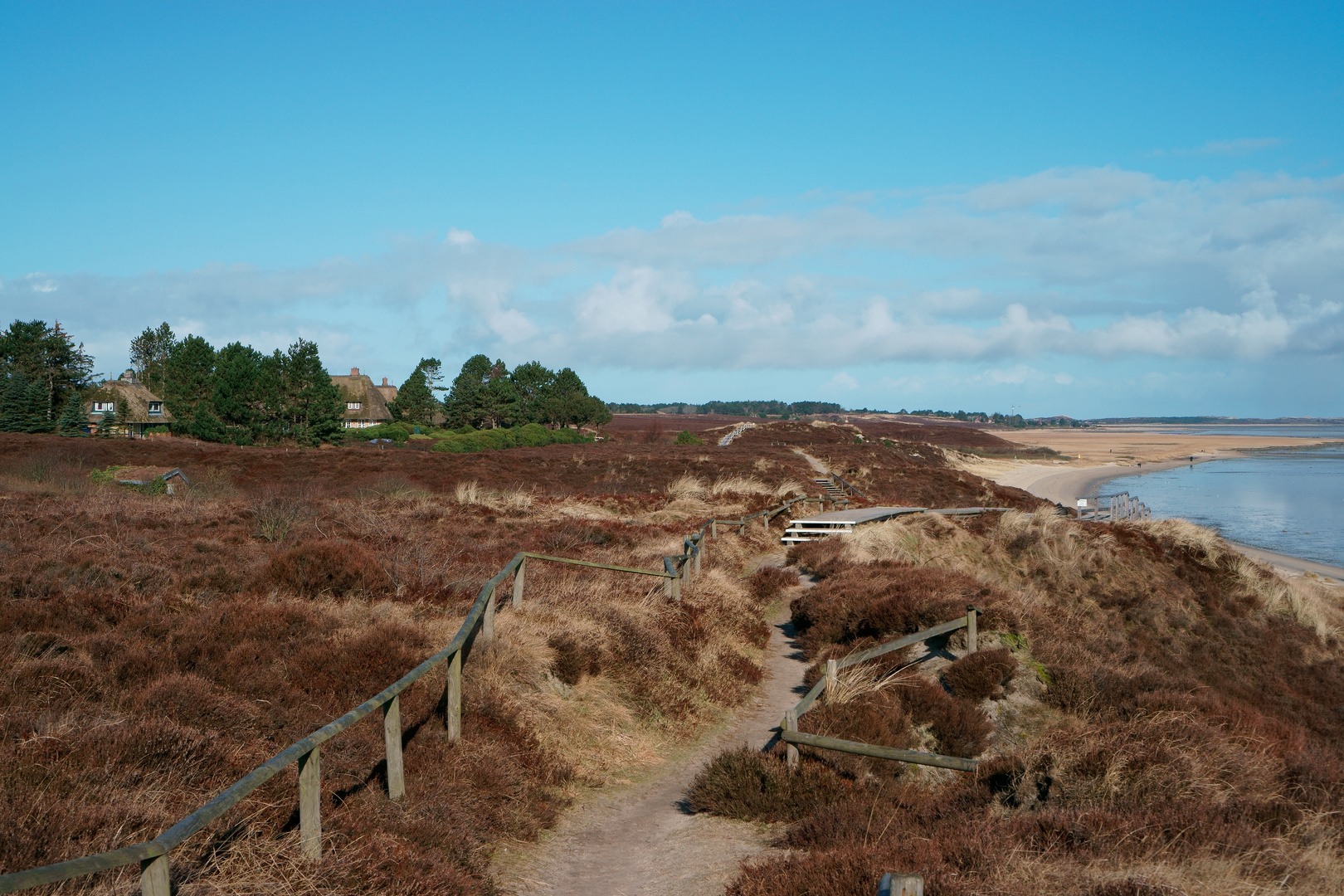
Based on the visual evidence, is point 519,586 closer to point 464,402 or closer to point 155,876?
point 155,876

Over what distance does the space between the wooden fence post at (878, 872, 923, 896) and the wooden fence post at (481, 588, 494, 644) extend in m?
5.38

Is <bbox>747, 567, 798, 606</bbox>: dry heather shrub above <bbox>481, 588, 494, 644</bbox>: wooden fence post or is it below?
below

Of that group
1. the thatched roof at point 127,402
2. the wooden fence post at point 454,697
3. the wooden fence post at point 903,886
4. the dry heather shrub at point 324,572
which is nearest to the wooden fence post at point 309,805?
the wooden fence post at point 454,697

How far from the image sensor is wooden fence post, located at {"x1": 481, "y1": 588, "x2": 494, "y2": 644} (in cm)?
819

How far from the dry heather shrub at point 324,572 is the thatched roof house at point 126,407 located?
7254 centimetres

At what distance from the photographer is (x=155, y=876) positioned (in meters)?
2.83

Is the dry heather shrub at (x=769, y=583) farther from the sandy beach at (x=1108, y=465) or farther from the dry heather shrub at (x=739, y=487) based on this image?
the sandy beach at (x=1108, y=465)

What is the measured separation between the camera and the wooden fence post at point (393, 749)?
525 cm

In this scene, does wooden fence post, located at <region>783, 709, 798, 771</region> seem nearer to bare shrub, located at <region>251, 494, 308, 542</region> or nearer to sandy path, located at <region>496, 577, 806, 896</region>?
sandy path, located at <region>496, 577, 806, 896</region>

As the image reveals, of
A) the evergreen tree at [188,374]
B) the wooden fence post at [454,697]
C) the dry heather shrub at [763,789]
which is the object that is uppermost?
the evergreen tree at [188,374]

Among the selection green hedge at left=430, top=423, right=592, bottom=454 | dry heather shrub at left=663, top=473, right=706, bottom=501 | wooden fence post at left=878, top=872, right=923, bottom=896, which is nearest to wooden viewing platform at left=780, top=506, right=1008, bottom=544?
dry heather shrub at left=663, top=473, right=706, bottom=501

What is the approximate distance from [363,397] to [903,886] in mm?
106399

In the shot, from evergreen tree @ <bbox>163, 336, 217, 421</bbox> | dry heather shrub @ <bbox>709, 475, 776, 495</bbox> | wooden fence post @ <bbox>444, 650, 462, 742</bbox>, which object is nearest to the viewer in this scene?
wooden fence post @ <bbox>444, 650, 462, 742</bbox>

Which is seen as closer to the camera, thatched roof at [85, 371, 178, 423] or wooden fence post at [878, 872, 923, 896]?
wooden fence post at [878, 872, 923, 896]
